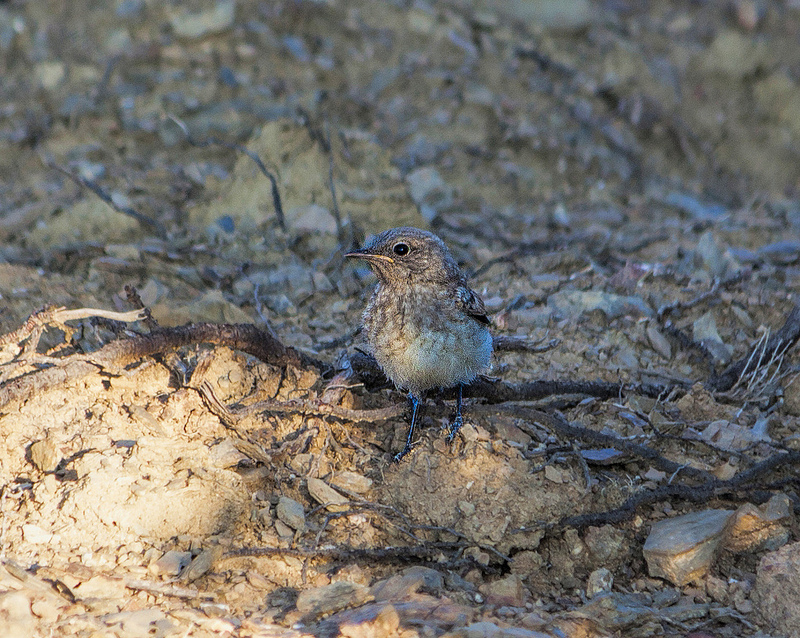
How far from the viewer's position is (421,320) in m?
4.84

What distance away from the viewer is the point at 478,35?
10.3m

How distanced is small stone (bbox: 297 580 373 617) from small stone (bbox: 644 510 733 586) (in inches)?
54.6

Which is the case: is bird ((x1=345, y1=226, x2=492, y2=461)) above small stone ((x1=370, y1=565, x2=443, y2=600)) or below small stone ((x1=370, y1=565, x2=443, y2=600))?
above

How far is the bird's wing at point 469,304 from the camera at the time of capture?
4.99 metres

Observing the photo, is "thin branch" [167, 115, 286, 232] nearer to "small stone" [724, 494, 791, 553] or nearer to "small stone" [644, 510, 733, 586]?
"small stone" [644, 510, 733, 586]

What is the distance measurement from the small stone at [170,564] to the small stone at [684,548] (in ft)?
7.09

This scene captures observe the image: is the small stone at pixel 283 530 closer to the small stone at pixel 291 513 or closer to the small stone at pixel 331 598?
the small stone at pixel 291 513

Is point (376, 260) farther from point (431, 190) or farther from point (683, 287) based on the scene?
point (431, 190)

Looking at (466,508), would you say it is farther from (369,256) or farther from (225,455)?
(369,256)

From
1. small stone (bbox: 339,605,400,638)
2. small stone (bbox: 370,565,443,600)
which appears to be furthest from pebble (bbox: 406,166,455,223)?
small stone (bbox: 339,605,400,638)

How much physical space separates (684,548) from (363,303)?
3.29 metres

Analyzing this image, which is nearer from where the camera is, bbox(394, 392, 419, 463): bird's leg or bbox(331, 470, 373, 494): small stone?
bbox(331, 470, 373, 494): small stone

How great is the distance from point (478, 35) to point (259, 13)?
262 cm

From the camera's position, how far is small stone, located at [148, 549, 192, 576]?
369 cm
